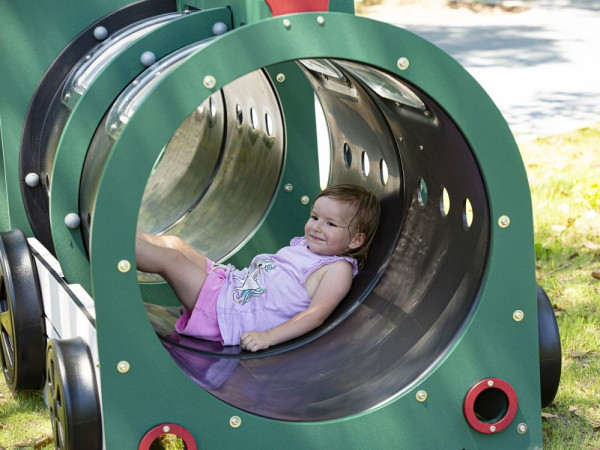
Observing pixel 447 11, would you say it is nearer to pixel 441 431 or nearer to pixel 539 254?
pixel 539 254

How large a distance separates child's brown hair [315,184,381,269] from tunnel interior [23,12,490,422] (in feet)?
0.15

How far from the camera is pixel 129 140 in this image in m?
2.38

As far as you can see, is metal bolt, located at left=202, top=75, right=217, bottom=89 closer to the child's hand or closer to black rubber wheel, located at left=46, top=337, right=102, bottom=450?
black rubber wheel, located at left=46, top=337, right=102, bottom=450

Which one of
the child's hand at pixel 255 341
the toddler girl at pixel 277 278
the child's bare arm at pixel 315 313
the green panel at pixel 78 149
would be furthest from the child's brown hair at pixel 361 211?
the green panel at pixel 78 149

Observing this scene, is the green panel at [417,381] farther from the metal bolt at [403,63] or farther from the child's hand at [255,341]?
the child's hand at [255,341]

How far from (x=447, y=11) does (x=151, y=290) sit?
31.2 ft

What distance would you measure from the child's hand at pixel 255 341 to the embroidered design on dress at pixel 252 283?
157 millimetres

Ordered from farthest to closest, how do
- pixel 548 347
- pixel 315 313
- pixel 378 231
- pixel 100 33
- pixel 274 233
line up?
pixel 274 233 < pixel 100 33 < pixel 378 231 < pixel 315 313 < pixel 548 347

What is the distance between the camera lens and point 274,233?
13.6 feet

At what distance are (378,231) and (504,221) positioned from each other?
3.13 feet

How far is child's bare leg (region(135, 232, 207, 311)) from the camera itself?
3404mm

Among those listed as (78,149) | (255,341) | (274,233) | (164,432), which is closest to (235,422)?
(164,432)

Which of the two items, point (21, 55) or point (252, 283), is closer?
point (252, 283)

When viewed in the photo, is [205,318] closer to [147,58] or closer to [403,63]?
[147,58]
